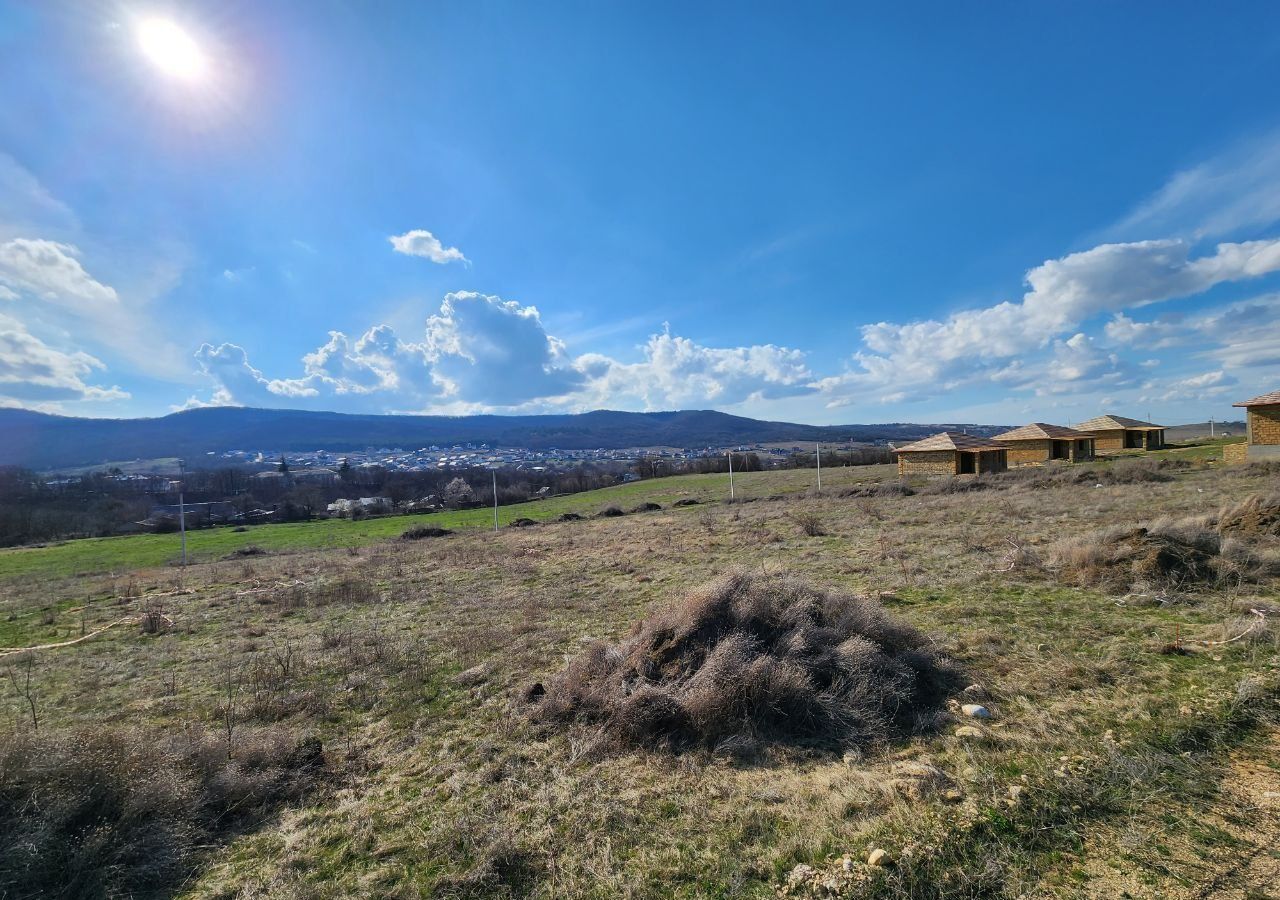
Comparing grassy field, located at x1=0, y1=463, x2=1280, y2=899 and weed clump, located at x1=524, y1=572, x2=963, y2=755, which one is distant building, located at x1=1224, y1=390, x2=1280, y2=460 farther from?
weed clump, located at x1=524, y1=572, x2=963, y2=755

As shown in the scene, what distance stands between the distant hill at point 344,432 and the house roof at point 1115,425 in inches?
2188

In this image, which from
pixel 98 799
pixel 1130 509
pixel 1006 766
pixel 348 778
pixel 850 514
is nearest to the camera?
pixel 98 799

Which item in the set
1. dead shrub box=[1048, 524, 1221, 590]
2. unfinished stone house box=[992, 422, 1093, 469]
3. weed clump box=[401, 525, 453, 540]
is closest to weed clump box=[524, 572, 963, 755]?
dead shrub box=[1048, 524, 1221, 590]

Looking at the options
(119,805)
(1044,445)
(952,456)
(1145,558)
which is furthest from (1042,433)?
(119,805)

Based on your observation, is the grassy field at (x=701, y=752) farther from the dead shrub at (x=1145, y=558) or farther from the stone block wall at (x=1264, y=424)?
the stone block wall at (x=1264, y=424)

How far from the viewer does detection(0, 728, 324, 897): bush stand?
117 inches

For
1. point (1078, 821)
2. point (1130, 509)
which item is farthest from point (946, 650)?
point (1130, 509)

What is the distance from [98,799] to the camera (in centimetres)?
340

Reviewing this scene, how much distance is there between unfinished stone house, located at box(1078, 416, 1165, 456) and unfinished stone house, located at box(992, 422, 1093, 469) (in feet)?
21.1

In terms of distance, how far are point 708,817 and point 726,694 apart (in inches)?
46.9

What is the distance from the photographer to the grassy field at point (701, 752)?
2.94m

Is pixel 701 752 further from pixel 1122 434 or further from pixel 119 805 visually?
pixel 1122 434

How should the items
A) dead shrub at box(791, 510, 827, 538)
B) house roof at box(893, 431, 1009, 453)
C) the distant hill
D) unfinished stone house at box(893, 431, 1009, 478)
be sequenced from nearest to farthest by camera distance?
1. dead shrub at box(791, 510, 827, 538)
2. unfinished stone house at box(893, 431, 1009, 478)
3. house roof at box(893, 431, 1009, 453)
4. the distant hill

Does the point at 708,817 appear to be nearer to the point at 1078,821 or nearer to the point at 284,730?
the point at 1078,821
